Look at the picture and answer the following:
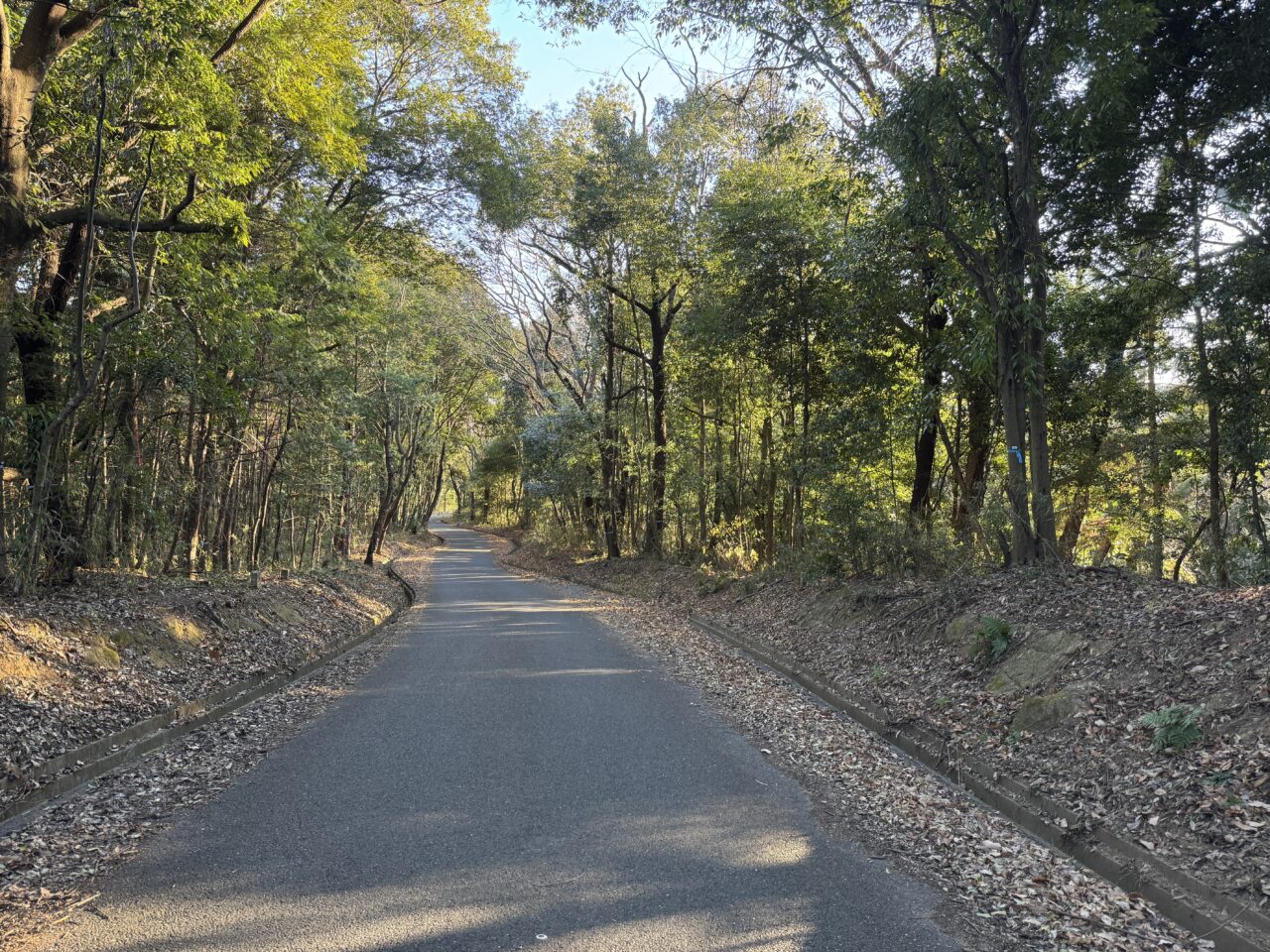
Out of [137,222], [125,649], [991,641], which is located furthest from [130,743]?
[991,641]

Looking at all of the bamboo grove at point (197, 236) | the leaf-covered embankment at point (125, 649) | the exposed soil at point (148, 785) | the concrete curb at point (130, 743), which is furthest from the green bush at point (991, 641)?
the bamboo grove at point (197, 236)

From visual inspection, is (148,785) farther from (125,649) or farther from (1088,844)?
(1088,844)

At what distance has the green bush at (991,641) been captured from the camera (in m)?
6.91

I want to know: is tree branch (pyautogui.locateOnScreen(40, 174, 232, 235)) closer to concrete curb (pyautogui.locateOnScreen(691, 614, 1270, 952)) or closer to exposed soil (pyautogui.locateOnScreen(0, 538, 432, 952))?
exposed soil (pyautogui.locateOnScreen(0, 538, 432, 952))

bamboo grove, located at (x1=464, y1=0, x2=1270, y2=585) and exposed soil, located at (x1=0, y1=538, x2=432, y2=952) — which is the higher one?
bamboo grove, located at (x1=464, y1=0, x2=1270, y2=585)

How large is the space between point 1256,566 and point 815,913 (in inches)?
309

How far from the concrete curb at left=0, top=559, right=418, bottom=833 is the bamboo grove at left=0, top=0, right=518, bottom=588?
269 cm

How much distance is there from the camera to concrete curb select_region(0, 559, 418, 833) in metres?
4.66

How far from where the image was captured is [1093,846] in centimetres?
415

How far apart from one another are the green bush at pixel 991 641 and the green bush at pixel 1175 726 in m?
1.98

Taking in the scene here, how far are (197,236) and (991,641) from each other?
9.59m

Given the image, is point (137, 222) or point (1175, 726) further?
point (137, 222)

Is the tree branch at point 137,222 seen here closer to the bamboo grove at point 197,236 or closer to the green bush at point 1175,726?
the bamboo grove at point 197,236

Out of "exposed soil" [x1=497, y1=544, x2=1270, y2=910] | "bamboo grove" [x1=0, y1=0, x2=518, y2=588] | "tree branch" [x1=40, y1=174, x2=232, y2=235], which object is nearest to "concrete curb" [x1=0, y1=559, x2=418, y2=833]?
"bamboo grove" [x1=0, y1=0, x2=518, y2=588]
